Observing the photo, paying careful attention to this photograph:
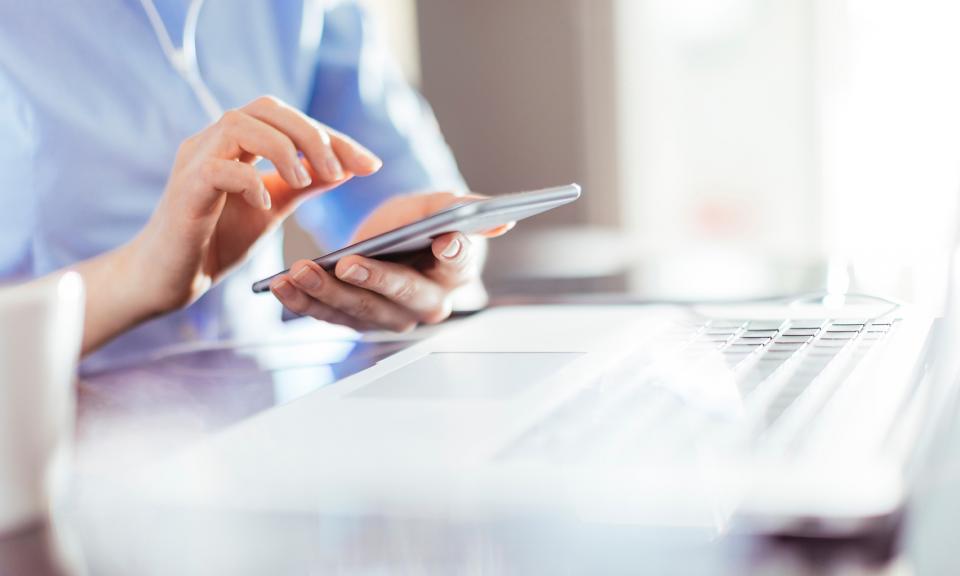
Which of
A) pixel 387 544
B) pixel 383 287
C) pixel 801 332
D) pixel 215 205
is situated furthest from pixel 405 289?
pixel 387 544

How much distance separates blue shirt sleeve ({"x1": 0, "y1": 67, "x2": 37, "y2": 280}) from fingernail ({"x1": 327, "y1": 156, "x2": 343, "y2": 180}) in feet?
0.98

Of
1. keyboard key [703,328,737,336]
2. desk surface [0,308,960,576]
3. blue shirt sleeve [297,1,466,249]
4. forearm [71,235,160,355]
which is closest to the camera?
desk surface [0,308,960,576]

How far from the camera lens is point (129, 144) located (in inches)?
32.3

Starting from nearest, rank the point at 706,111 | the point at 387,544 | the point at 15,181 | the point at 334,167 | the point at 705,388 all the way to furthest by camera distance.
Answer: the point at 387,544 < the point at 705,388 < the point at 334,167 < the point at 15,181 < the point at 706,111

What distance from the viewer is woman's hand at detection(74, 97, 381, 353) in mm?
585

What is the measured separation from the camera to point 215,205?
2.01 feet

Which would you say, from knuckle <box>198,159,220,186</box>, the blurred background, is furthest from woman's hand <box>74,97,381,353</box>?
the blurred background

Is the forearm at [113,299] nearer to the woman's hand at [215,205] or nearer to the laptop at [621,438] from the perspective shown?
the woman's hand at [215,205]

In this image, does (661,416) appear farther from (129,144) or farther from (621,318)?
(129,144)

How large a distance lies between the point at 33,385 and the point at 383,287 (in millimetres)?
299

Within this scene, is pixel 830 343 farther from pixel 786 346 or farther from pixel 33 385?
pixel 33 385

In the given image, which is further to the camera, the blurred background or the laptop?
the blurred background

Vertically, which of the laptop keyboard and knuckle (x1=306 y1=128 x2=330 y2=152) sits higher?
knuckle (x1=306 y1=128 x2=330 y2=152)

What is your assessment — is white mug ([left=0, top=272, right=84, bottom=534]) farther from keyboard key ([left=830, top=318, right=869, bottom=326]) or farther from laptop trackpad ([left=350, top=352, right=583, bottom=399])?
keyboard key ([left=830, top=318, right=869, bottom=326])
